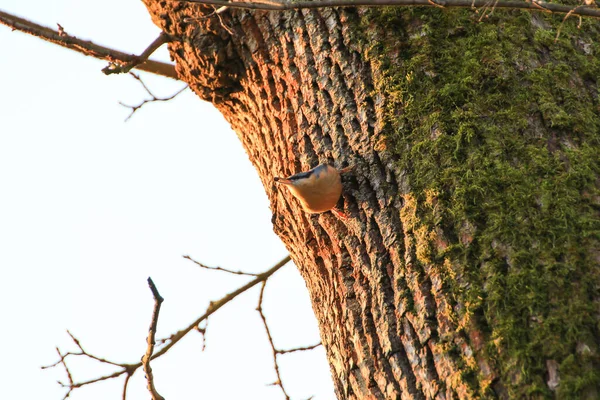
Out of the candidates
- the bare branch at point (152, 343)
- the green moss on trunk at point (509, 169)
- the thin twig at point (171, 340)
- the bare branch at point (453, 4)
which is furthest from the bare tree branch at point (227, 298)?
the bare branch at point (453, 4)

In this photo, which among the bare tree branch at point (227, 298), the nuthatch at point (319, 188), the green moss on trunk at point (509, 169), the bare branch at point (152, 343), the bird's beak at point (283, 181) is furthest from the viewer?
the bare tree branch at point (227, 298)

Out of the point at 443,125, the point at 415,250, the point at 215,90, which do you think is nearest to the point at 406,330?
the point at 415,250

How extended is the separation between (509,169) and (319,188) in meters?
0.58

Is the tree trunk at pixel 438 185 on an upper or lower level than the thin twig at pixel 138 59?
lower

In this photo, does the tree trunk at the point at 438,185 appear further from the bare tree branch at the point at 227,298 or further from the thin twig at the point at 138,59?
the bare tree branch at the point at 227,298

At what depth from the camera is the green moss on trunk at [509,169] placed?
155cm

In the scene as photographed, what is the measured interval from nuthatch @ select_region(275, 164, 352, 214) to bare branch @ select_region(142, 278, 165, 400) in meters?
0.60

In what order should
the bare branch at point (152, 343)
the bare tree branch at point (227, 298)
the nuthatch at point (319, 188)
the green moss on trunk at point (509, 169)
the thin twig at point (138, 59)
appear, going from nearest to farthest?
the green moss on trunk at point (509, 169) < the bare branch at point (152, 343) < the nuthatch at point (319, 188) < the thin twig at point (138, 59) < the bare tree branch at point (227, 298)

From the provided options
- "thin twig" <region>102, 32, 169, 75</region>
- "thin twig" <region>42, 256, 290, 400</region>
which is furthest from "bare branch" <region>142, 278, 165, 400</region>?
"thin twig" <region>102, 32, 169, 75</region>

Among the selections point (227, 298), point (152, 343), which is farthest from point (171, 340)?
point (152, 343)

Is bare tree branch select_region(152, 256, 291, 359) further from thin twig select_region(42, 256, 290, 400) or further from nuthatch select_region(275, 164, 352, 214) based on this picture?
nuthatch select_region(275, 164, 352, 214)

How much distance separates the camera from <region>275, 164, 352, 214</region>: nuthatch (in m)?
2.02

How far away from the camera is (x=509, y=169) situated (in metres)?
1.80

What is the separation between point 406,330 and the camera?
5.89 feet
